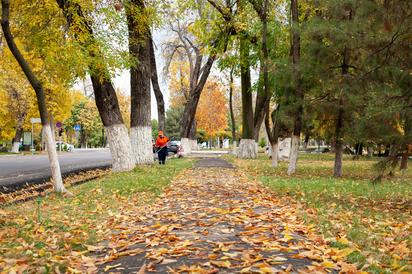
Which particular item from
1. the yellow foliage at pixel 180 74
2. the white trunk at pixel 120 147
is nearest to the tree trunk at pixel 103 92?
the white trunk at pixel 120 147

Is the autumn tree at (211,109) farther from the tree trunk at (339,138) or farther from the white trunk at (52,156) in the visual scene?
the white trunk at (52,156)

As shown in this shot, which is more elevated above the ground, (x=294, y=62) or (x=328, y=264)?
(x=294, y=62)

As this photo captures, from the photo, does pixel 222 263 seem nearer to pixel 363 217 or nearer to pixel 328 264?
pixel 328 264

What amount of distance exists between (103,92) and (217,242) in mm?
10686

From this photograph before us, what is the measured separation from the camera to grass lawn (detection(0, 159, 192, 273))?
5.24 meters

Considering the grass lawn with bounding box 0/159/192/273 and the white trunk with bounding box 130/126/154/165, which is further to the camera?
the white trunk with bounding box 130/126/154/165

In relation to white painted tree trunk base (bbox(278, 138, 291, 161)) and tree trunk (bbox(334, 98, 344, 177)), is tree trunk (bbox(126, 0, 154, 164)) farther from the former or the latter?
white painted tree trunk base (bbox(278, 138, 291, 161))

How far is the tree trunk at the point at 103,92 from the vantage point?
41.4 feet

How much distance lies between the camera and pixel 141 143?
19578mm

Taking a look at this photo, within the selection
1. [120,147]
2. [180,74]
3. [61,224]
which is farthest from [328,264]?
[180,74]

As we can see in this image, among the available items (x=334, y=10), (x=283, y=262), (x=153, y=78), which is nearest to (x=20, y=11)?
(x=334, y=10)

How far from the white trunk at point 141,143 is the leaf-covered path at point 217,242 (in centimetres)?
1009

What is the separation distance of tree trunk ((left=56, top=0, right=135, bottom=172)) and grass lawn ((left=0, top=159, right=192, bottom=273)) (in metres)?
3.65

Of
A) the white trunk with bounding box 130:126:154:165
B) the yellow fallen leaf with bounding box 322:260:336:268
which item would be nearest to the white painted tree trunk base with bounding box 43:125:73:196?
the yellow fallen leaf with bounding box 322:260:336:268
